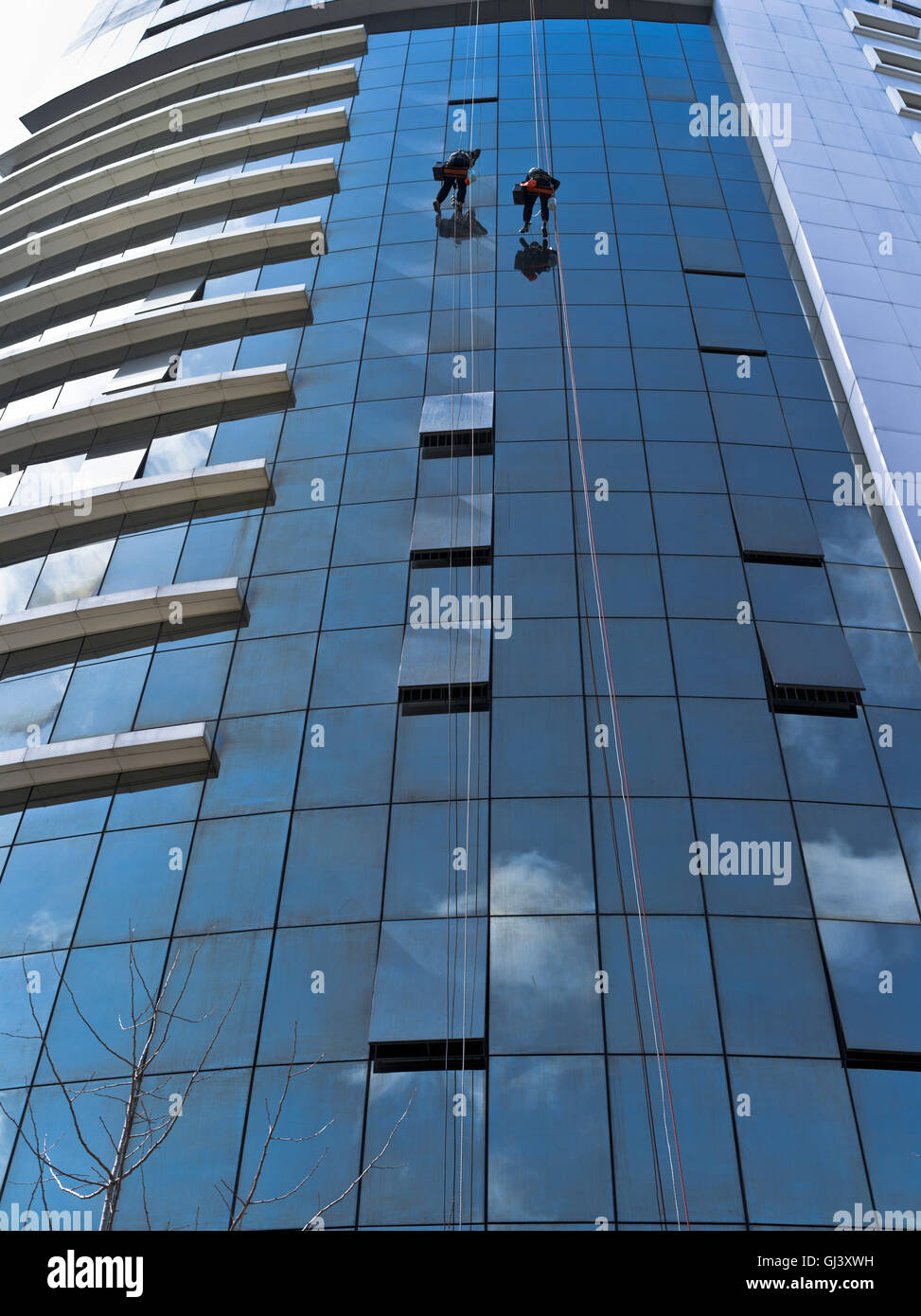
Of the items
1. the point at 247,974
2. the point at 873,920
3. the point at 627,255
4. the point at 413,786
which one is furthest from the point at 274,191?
the point at 873,920

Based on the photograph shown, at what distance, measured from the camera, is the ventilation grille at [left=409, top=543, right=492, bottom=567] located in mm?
20266

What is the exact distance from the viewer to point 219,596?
20391 mm

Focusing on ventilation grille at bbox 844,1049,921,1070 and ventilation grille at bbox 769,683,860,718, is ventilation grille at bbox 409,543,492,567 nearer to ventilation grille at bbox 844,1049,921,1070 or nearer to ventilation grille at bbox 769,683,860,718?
ventilation grille at bbox 769,683,860,718

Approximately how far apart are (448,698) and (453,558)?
3144 mm

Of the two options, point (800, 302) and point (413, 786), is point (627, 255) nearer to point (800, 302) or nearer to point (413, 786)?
point (800, 302)

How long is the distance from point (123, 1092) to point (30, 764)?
20.4ft

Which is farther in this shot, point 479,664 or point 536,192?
point 536,192

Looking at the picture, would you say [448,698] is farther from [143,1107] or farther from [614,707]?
[143,1107]

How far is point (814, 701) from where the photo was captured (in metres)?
18.5

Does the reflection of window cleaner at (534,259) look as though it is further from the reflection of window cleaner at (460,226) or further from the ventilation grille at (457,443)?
the ventilation grille at (457,443)

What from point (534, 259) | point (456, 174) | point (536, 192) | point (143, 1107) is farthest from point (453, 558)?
point (456, 174)

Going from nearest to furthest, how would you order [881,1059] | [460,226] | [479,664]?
[881,1059]
[479,664]
[460,226]

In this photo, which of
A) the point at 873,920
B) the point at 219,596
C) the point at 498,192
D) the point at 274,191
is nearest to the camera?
the point at 873,920

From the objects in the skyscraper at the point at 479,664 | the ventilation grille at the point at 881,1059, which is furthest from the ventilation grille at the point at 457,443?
the ventilation grille at the point at 881,1059
